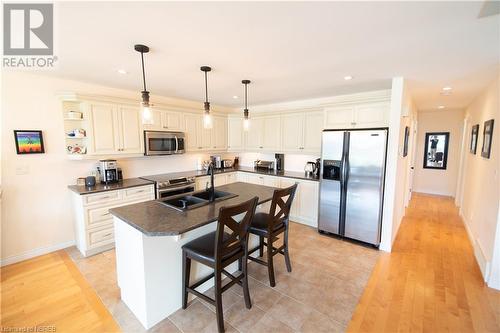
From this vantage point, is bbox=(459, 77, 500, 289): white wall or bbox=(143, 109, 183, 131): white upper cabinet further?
bbox=(143, 109, 183, 131): white upper cabinet

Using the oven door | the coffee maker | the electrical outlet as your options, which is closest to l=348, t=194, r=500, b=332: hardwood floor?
the oven door

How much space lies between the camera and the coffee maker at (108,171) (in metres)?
3.47

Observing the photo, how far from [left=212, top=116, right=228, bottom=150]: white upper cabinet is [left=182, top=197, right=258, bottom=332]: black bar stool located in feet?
10.4

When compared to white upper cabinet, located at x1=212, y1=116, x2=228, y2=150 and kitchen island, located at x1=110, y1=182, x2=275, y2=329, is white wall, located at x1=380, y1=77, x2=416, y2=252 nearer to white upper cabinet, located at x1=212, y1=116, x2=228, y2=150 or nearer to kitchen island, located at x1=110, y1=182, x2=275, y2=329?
kitchen island, located at x1=110, y1=182, x2=275, y2=329

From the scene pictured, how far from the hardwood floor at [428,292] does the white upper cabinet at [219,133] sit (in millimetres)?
3820

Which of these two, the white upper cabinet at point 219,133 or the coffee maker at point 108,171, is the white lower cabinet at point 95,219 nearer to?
the coffee maker at point 108,171

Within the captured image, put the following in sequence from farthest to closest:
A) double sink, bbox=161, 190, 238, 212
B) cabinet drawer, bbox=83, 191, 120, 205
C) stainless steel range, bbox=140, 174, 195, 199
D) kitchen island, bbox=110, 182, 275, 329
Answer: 1. stainless steel range, bbox=140, 174, 195, 199
2. cabinet drawer, bbox=83, 191, 120, 205
3. double sink, bbox=161, 190, 238, 212
4. kitchen island, bbox=110, 182, 275, 329

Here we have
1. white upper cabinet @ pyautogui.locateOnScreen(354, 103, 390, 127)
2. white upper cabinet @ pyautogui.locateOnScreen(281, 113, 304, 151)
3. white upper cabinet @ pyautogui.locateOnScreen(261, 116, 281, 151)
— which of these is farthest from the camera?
white upper cabinet @ pyautogui.locateOnScreen(261, 116, 281, 151)

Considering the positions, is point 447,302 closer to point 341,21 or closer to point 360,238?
point 360,238

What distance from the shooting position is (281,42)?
6.39ft

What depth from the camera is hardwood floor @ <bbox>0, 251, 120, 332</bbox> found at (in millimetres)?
1947

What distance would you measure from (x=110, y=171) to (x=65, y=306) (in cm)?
195

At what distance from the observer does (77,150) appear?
3.25 metres

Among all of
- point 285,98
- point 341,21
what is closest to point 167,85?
point 285,98
